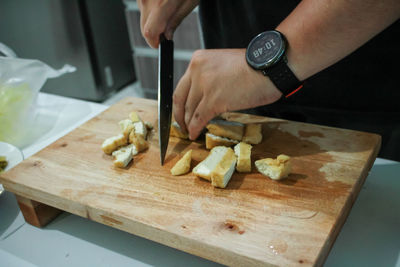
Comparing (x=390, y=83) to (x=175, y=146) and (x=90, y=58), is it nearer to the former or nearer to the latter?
(x=175, y=146)

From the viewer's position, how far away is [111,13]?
2711mm

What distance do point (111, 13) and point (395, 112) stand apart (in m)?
2.14

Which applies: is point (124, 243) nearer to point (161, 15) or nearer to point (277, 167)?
point (277, 167)

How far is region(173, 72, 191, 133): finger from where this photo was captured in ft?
3.46

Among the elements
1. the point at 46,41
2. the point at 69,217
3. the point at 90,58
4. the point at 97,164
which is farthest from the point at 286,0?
the point at 46,41

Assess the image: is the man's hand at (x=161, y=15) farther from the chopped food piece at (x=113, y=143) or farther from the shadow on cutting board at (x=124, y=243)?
the shadow on cutting board at (x=124, y=243)

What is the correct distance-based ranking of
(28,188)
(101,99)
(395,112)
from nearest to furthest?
(28,188), (395,112), (101,99)

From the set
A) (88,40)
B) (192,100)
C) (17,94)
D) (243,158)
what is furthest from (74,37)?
(243,158)

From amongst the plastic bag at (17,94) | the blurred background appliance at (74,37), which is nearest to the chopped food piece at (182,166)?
the plastic bag at (17,94)

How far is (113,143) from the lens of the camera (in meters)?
1.05

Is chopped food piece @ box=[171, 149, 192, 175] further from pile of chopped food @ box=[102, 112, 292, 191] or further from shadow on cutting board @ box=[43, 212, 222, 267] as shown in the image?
shadow on cutting board @ box=[43, 212, 222, 267]

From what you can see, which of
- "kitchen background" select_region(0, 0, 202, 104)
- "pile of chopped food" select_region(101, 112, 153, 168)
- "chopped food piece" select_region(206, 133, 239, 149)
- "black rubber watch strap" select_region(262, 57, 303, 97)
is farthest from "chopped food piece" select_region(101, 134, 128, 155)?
Answer: "kitchen background" select_region(0, 0, 202, 104)

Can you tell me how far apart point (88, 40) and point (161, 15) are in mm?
1593

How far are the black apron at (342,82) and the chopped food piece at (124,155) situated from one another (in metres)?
0.56
